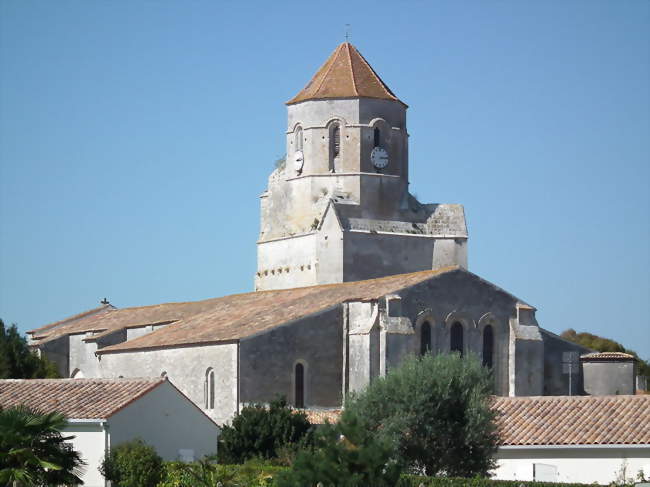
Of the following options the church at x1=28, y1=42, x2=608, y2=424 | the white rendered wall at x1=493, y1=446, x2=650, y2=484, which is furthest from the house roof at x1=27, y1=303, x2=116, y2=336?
the white rendered wall at x1=493, y1=446, x2=650, y2=484

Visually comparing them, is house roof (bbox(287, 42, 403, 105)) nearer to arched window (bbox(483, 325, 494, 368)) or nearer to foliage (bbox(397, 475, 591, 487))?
arched window (bbox(483, 325, 494, 368))

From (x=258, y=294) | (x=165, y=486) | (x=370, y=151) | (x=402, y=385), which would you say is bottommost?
(x=165, y=486)

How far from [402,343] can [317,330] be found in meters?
3.09

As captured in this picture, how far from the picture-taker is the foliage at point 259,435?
44.3m

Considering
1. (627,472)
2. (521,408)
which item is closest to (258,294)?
(521,408)

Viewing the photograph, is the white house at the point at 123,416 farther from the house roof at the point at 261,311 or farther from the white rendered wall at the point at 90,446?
the house roof at the point at 261,311

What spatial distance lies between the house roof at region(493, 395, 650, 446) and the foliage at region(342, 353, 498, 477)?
138 cm

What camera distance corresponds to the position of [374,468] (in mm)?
30922

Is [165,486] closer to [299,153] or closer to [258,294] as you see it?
[258,294]

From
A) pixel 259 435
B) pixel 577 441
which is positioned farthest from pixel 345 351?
pixel 577 441

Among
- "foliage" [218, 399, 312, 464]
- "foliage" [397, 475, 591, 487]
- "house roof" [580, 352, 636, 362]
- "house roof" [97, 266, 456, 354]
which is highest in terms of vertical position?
"house roof" [97, 266, 456, 354]

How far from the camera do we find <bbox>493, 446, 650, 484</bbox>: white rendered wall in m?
38.8

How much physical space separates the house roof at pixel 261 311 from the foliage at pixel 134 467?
38.4 feet

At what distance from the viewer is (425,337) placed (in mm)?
52906
